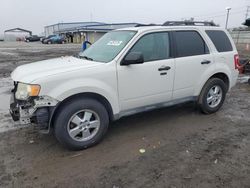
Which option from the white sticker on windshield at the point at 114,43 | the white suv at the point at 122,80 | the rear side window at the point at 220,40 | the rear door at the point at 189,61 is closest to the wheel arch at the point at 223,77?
the white suv at the point at 122,80

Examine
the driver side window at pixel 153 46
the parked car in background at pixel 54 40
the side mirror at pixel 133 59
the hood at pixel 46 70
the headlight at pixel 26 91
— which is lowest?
the headlight at pixel 26 91

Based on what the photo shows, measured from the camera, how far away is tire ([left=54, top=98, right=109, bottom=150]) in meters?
3.60

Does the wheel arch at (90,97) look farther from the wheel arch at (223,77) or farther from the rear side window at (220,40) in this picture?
the rear side window at (220,40)

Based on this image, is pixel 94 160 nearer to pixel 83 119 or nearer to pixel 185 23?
pixel 83 119

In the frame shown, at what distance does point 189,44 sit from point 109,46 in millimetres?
1592

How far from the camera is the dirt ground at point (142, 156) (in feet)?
10.2

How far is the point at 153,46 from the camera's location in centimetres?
441

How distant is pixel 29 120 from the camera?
3533 millimetres

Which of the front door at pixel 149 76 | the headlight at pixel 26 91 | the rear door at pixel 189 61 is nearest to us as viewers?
the headlight at pixel 26 91

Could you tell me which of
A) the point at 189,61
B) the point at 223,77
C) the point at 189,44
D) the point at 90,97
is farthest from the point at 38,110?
the point at 223,77

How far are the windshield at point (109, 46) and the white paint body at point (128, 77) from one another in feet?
0.45

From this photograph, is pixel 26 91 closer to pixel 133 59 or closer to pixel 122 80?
pixel 122 80

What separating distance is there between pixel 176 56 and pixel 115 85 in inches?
55.2

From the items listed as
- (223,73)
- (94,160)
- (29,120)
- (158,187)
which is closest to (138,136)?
(94,160)
